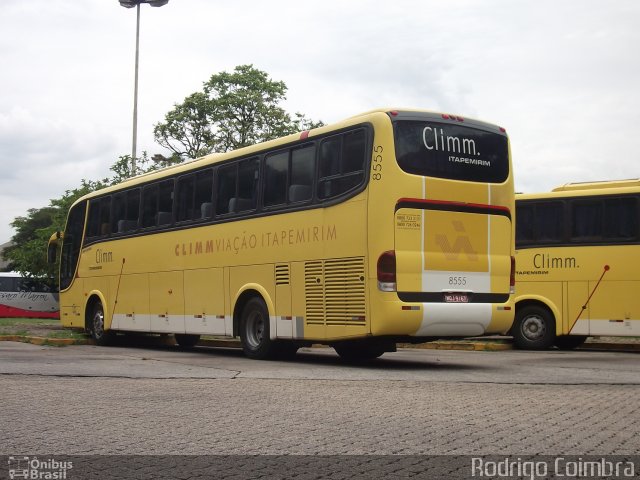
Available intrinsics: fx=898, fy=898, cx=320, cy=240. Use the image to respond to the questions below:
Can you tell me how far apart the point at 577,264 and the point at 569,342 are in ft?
7.11

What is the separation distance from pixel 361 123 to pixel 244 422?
22.5 feet

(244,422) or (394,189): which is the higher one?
(394,189)

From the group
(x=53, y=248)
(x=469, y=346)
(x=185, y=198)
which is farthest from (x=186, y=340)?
(x=469, y=346)

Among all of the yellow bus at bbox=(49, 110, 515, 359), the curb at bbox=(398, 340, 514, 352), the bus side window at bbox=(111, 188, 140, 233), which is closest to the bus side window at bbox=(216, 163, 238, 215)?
the yellow bus at bbox=(49, 110, 515, 359)

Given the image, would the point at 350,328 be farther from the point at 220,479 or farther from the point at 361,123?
the point at 220,479

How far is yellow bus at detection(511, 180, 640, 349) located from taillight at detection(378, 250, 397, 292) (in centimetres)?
770

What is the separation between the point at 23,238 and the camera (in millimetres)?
84250

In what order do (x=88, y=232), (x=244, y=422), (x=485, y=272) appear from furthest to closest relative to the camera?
(x=88, y=232), (x=485, y=272), (x=244, y=422)

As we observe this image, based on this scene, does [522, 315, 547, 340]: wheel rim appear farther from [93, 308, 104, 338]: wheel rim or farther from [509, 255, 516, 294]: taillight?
[93, 308, 104, 338]: wheel rim

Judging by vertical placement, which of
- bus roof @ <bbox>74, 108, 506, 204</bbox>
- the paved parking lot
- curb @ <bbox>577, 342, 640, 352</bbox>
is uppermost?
bus roof @ <bbox>74, 108, 506, 204</bbox>

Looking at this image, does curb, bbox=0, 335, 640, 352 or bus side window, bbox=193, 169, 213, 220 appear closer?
bus side window, bbox=193, 169, 213, 220

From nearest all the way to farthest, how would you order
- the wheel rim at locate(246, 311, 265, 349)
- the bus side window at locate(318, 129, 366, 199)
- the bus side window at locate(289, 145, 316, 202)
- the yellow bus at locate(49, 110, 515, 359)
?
the yellow bus at locate(49, 110, 515, 359), the bus side window at locate(318, 129, 366, 199), the bus side window at locate(289, 145, 316, 202), the wheel rim at locate(246, 311, 265, 349)

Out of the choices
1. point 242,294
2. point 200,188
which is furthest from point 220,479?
point 200,188

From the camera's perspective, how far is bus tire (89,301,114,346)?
21.3 metres
